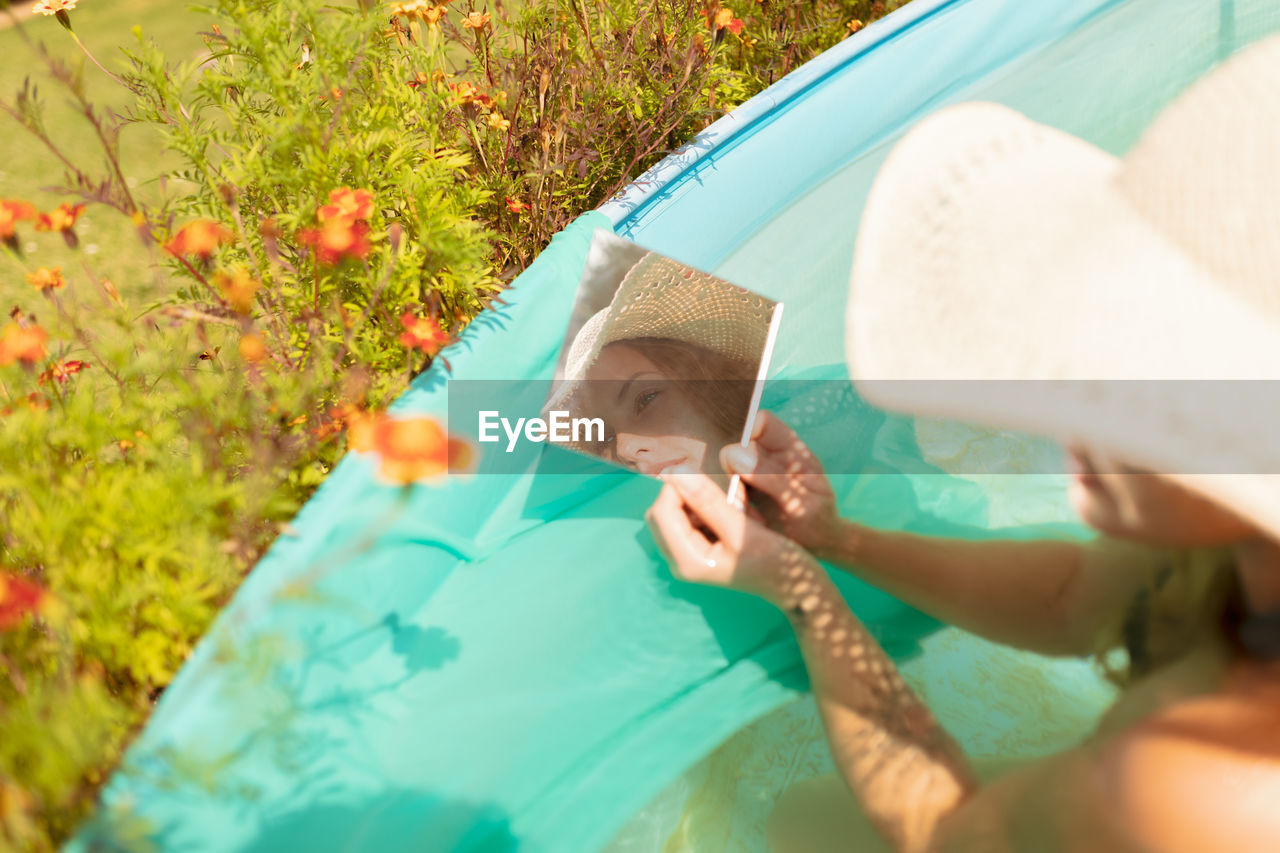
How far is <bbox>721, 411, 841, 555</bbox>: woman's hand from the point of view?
4.39ft

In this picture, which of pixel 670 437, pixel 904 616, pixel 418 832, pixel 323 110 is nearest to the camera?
pixel 418 832

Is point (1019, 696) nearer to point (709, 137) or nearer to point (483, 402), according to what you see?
point (483, 402)

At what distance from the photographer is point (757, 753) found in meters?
1.52

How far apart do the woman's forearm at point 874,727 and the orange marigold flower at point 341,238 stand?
790 millimetres

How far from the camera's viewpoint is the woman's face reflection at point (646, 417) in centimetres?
139

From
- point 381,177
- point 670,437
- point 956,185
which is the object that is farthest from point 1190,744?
point 381,177

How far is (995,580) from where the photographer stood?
1.36m

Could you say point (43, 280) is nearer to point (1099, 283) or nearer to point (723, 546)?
point (723, 546)

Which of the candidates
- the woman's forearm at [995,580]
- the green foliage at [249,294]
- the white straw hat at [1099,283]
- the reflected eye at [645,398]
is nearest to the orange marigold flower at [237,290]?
the green foliage at [249,294]

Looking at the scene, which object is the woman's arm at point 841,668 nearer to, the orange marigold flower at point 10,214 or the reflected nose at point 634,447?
the reflected nose at point 634,447

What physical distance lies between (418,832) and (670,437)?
29.1 inches

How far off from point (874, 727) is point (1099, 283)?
0.77 metres

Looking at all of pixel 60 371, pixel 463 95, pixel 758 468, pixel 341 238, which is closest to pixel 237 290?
pixel 341 238

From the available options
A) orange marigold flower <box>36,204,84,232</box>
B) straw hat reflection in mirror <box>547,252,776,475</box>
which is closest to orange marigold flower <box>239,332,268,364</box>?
orange marigold flower <box>36,204,84,232</box>
